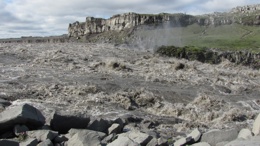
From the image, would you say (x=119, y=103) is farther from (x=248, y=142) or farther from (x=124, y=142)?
(x=248, y=142)

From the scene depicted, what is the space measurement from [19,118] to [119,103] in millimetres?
9808

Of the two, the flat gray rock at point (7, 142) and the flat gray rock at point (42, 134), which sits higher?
the flat gray rock at point (7, 142)

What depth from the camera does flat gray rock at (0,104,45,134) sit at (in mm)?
10930

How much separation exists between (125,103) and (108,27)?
12437 centimetres

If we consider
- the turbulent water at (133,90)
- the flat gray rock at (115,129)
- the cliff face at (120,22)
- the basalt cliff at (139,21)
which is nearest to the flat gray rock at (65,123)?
the flat gray rock at (115,129)

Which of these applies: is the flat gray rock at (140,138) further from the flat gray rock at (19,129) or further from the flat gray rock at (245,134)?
the flat gray rock at (19,129)

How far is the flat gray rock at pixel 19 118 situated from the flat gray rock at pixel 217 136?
491 cm

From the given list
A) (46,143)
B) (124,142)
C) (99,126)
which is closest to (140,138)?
(124,142)

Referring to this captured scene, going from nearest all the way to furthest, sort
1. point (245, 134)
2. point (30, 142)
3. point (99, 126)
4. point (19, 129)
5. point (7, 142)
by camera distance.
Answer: point (7, 142), point (30, 142), point (245, 134), point (19, 129), point (99, 126)

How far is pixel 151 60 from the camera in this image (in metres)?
37.0

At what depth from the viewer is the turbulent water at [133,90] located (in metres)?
18.6

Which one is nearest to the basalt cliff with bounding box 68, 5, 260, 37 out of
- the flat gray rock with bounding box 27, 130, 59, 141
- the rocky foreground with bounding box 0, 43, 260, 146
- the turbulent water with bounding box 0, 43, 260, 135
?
the turbulent water with bounding box 0, 43, 260, 135

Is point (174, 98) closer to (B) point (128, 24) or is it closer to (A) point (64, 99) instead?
(A) point (64, 99)

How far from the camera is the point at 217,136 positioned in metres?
11.0
